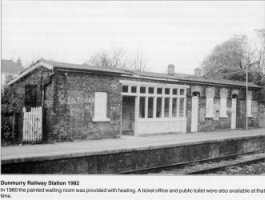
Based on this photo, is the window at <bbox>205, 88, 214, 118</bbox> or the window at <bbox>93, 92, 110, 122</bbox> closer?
the window at <bbox>93, 92, 110, 122</bbox>

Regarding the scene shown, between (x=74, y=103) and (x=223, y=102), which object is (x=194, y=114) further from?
(x=74, y=103)

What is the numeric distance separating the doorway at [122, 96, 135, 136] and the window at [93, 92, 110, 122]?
12.4ft

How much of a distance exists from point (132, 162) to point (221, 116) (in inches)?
506

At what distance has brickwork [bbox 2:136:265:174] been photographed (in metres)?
8.49

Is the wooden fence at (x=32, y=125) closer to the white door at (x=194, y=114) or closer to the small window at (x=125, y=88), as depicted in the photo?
the small window at (x=125, y=88)

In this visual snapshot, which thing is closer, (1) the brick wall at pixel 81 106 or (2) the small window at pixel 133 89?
(1) the brick wall at pixel 81 106

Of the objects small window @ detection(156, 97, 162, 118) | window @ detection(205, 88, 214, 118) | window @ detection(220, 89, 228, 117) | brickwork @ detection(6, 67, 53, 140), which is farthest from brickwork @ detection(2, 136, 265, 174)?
window @ detection(220, 89, 228, 117)

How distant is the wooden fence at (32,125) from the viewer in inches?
500

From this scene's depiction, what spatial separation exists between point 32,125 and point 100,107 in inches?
137

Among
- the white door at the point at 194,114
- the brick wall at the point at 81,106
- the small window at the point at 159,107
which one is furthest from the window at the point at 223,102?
the brick wall at the point at 81,106

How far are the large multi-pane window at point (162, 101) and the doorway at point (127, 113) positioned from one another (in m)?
0.61

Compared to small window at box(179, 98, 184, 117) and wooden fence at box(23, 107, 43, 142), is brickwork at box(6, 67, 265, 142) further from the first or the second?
small window at box(179, 98, 184, 117)
